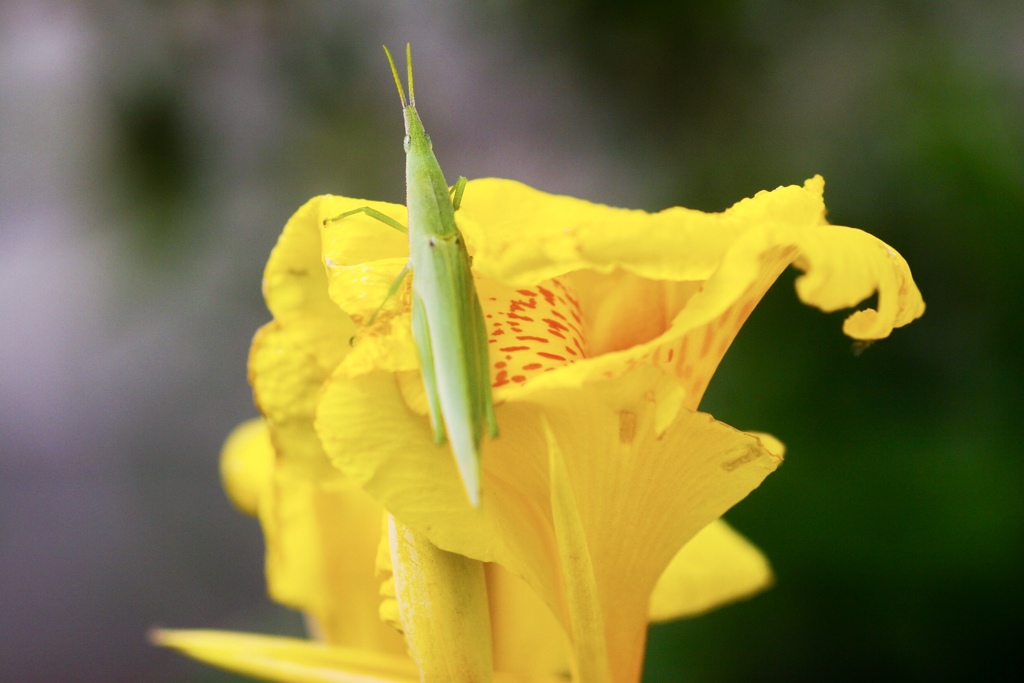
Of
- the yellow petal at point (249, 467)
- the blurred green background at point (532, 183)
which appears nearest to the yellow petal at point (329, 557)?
the yellow petal at point (249, 467)

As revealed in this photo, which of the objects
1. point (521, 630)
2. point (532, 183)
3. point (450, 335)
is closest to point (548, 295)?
point (450, 335)

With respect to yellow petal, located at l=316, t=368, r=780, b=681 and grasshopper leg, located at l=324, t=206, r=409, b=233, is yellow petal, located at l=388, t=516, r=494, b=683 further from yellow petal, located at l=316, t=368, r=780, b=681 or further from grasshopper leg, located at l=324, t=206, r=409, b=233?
grasshopper leg, located at l=324, t=206, r=409, b=233

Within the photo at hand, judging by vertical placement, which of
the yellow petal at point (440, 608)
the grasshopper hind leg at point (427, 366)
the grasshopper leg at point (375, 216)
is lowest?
the yellow petal at point (440, 608)

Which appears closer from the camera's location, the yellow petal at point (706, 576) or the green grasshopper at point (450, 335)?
the green grasshopper at point (450, 335)

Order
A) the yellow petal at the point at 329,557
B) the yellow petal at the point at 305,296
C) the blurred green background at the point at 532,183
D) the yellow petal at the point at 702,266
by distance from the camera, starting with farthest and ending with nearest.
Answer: the blurred green background at the point at 532,183 < the yellow petal at the point at 329,557 < the yellow petal at the point at 305,296 < the yellow petal at the point at 702,266

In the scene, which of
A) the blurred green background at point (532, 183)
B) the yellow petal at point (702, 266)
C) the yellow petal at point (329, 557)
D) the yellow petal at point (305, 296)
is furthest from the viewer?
the blurred green background at point (532, 183)

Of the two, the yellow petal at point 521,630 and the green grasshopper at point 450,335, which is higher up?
the green grasshopper at point 450,335

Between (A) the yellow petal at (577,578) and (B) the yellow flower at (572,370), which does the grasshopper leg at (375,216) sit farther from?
(A) the yellow petal at (577,578)

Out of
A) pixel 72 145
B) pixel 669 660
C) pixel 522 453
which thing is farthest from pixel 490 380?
pixel 72 145
